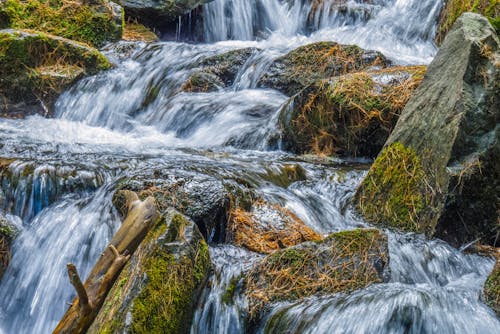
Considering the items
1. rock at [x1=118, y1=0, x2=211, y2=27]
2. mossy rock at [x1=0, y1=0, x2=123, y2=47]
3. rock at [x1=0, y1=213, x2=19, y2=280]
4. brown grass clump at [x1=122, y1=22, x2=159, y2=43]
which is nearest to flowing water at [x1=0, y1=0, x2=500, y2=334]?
rock at [x1=0, y1=213, x2=19, y2=280]

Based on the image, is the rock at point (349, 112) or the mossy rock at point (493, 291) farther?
the rock at point (349, 112)

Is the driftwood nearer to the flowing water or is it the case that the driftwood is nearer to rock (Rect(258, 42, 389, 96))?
the flowing water

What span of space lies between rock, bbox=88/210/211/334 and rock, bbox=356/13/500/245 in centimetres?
214

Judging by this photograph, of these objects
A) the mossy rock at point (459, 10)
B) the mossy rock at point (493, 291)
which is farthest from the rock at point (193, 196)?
the mossy rock at point (459, 10)

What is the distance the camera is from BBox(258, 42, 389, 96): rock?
27.5 ft

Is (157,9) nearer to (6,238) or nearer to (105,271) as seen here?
(6,238)

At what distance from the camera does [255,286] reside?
389 centimetres

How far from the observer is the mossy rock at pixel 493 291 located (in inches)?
142

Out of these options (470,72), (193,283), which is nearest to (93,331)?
(193,283)

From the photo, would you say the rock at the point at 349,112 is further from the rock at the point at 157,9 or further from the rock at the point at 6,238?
the rock at the point at 157,9

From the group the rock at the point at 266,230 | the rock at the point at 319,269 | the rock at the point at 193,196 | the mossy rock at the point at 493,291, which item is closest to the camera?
the mossy rock at the point at 493,291

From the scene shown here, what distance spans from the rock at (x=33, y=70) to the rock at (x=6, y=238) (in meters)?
3.88

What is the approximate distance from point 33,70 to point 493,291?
24.2ft

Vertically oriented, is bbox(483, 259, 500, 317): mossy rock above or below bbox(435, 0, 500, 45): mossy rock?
below
